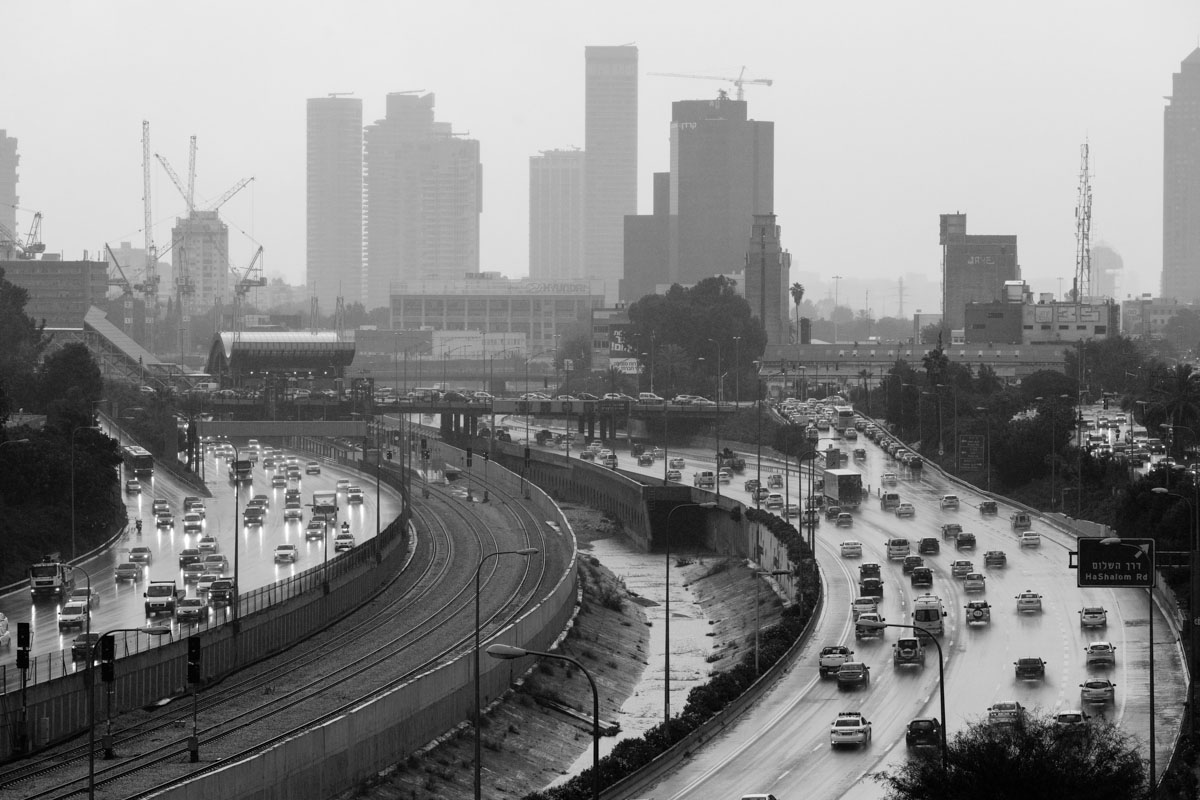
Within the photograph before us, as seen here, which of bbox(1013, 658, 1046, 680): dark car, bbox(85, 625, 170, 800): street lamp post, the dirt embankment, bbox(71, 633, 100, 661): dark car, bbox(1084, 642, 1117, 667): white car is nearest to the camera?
bbox(85, 625, 170, 800): street lamp post

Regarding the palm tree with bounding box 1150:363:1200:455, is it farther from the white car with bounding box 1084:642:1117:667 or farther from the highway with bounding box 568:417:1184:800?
the white car with bounding box 1084:642:1117:667

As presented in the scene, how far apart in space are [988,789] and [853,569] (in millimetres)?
47136

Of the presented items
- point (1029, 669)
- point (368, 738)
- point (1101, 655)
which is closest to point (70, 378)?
point (1029, 669)

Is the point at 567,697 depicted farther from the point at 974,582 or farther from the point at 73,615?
the point at 974,582

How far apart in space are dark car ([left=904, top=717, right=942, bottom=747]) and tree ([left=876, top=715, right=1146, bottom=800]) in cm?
891

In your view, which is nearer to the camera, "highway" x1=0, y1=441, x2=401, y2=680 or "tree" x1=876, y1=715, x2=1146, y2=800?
"tree" x1=876, y1=715, x2=1146, y2=800

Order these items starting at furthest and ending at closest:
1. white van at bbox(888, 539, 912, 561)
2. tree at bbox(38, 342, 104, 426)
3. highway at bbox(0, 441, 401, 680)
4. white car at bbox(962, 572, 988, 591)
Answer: tree at bbox(38, 342, 104, 426) < white van at bbox(888, 539, 912, 561) < white car at bbox(962, 572, 988, 591) < highway at bbox(0, 441, 401, 680)

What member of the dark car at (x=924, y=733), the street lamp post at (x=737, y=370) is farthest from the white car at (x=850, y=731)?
the street lamp post at (x=737, y=370)

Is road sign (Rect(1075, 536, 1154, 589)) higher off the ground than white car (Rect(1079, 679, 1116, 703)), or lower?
higher

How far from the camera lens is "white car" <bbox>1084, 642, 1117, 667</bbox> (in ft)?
211

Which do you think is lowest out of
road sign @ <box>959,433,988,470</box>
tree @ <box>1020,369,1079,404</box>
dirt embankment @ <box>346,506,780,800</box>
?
dirt embankment @ <box>346,506,780,800</box>

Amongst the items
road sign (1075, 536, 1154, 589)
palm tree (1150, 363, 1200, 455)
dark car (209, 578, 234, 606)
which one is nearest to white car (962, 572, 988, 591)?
road sign (1075, 536, 1154, 589)

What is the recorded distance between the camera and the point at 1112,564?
199ft

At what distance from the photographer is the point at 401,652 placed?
2601 inches
